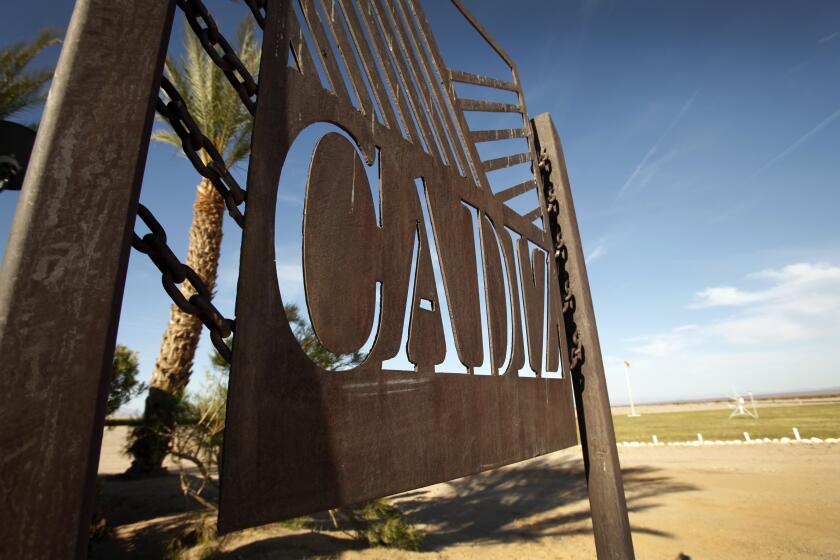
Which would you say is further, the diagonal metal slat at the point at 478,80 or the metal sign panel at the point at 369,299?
the diagonal metal slat at the point at 478,80

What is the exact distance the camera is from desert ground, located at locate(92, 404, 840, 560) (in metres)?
6.45

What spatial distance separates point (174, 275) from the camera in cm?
76

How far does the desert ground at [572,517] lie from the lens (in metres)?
6.45

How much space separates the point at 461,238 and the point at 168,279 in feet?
3.75

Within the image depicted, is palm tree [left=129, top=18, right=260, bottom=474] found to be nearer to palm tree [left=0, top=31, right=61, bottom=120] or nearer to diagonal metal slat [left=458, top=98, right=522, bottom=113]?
palm tree [left=0, top=31, right=61, bottom=120]

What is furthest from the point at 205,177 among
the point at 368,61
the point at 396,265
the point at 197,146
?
the point at 368,61

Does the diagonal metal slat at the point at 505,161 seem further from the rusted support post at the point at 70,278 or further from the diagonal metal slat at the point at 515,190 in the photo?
the rusted support post at the point at 70,278

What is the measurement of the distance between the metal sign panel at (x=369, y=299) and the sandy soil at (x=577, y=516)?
19.9ft

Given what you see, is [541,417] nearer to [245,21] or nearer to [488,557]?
[488,557]

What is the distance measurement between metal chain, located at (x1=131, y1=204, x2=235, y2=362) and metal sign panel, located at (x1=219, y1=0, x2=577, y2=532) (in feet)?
0.15

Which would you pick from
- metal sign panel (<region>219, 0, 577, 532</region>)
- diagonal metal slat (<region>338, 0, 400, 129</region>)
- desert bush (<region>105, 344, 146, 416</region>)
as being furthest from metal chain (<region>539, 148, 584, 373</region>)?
desert bush (<region>105, 344, 146, 416</region>)

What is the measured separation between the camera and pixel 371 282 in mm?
1204

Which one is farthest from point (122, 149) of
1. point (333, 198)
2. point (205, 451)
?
point (205, 451)

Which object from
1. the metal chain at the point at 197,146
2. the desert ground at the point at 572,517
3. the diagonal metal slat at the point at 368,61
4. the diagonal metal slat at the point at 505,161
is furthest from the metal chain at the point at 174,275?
the desert ground at the point at 572,517
